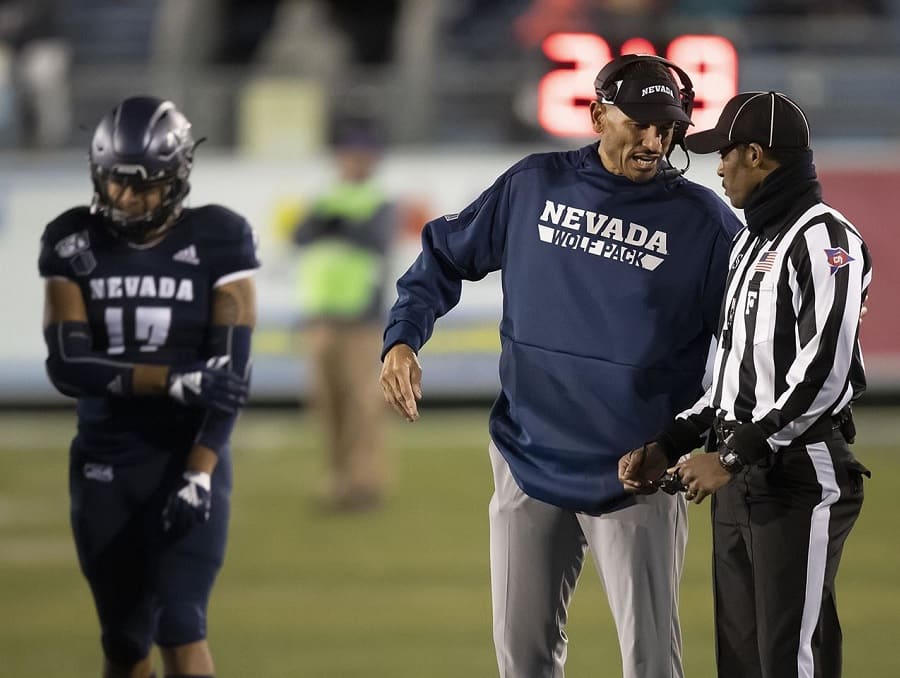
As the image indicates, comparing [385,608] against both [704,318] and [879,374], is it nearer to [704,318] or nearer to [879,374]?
[704,318]

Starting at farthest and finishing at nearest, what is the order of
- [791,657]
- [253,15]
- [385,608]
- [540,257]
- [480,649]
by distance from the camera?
[253,15] → [385,608] → [480,649] → [540,257] → [791,657]

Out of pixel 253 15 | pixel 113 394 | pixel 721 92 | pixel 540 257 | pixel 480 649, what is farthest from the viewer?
pixel 253 15

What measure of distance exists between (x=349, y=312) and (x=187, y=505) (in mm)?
4573

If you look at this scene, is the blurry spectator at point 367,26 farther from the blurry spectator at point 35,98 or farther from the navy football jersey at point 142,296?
the navy football jersey at point 142,296

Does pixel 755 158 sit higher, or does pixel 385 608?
pixel 755 158

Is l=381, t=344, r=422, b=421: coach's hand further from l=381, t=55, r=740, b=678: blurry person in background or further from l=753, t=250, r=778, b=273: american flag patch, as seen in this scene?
l=753, t=250, r=778, b=273: american flag patch

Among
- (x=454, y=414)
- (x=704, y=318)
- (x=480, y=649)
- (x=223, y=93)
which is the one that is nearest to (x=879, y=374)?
(x=454, y=414)

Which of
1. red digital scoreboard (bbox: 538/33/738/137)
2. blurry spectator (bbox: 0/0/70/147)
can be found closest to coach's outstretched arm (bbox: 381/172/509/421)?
red digital scoreboard (bbox: 538/33/738/137)

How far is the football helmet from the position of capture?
13.4 ft

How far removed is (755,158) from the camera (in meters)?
3.48

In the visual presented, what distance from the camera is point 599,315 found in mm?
3645

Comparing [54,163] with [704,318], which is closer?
[704,318]

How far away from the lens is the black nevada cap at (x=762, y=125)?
3449mm

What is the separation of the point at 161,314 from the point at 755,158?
1.70 m
